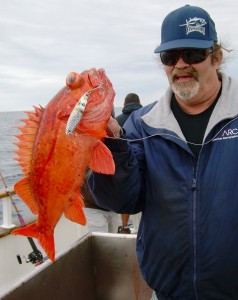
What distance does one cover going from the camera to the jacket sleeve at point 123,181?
230 centimetres

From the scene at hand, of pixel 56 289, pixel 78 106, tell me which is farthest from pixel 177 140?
pixel 56 289

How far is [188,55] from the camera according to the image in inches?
102

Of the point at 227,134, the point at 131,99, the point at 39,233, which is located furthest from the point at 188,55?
the point at 131,99

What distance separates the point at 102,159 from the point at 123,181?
0.47 meters

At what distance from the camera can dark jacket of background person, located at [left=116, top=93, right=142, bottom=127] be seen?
19.7 ft

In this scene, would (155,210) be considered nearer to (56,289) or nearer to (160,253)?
(160,253)

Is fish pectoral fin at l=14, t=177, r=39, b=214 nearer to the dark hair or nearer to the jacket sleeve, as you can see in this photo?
the jacket sleeve

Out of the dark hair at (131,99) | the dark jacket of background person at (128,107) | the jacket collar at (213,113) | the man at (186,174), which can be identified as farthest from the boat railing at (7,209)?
the jacket collar at (213,113)

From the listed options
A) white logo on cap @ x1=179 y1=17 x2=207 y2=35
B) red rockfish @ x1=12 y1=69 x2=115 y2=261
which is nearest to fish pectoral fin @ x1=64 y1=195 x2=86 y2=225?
red rockfish @ x1=12 y1=69 x2=115 y2=261

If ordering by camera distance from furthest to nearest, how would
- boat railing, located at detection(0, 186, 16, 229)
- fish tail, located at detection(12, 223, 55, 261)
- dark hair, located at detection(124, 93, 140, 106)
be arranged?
dark hair, located at detection(124, 93, 140, 106) < boat railing, located at detection(0, 186, 16, 229) < fish tail, located at detection(12, 223, 55, 261)

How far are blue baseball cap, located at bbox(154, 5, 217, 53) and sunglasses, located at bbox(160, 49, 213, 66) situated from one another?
1.7 inches

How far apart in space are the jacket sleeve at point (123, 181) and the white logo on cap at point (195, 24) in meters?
0.84

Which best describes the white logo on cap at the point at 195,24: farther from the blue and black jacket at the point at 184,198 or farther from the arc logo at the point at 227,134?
the arc logo at the point at 227,134

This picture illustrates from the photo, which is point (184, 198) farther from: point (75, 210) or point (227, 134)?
point (75, 210)
